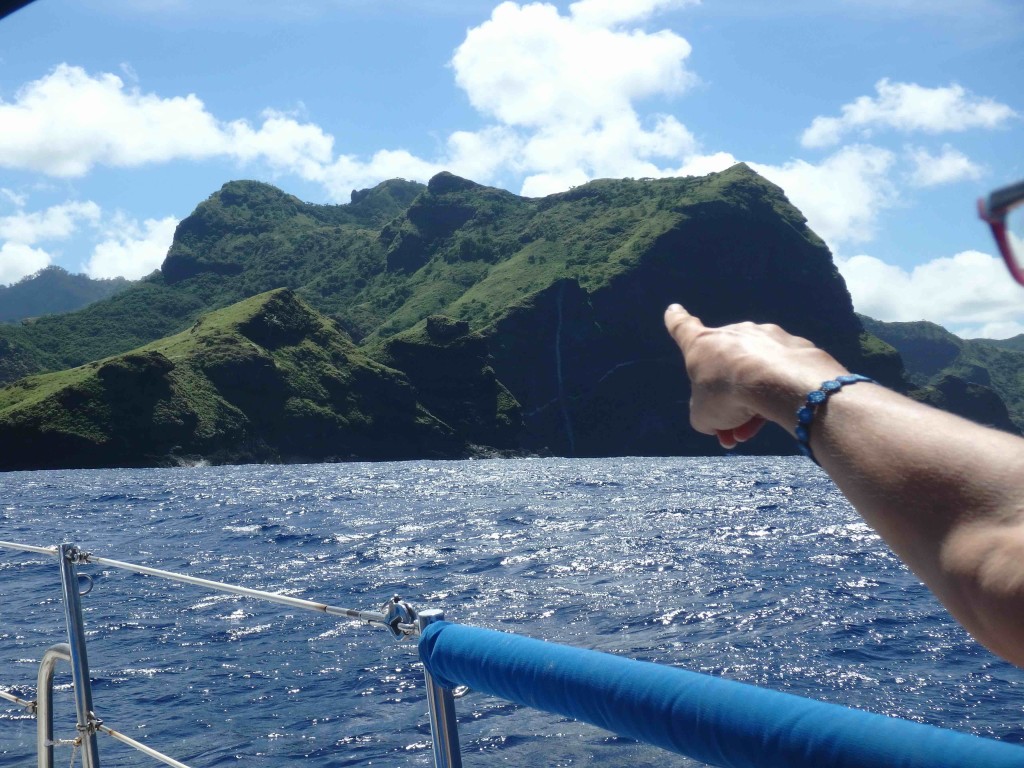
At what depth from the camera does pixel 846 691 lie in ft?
35.9

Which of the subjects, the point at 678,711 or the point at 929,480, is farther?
the point at 678,711

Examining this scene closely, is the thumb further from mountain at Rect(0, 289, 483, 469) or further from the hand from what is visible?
mountain at Rect(0, 289, 483, 469)

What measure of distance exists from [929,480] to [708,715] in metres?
0.49

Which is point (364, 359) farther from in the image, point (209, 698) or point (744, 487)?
point (209, 698)

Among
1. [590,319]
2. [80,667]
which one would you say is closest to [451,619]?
[80,667]

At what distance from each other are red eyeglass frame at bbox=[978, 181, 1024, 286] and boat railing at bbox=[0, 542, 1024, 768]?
48cm

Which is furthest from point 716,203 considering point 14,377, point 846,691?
point 846,691

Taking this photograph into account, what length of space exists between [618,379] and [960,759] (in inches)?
5226

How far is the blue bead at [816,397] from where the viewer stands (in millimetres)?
953

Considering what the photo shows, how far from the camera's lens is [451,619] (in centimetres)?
1451

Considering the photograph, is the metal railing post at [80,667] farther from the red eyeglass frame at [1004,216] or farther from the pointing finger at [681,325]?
the red eyeglass frame at [1004,216]

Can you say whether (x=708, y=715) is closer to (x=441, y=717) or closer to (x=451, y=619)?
(x=441, y=717)

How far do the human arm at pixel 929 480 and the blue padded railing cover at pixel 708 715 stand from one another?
246 millimetres

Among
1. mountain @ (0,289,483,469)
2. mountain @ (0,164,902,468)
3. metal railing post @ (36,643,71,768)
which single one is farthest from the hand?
mountain @ (0,164,902,468)
